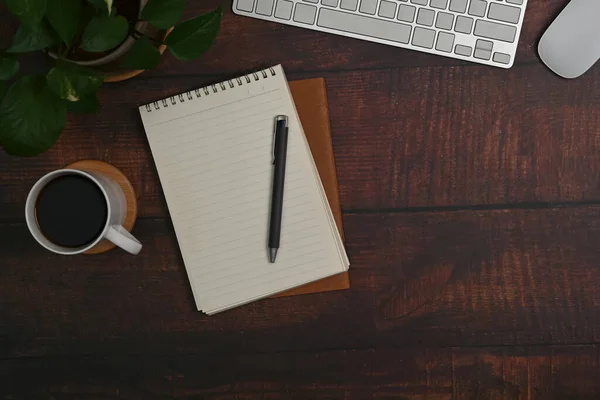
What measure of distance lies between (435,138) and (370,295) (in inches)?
7.5

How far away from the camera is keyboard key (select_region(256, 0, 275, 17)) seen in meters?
0.65

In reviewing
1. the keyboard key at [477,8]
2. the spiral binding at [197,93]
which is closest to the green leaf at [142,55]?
the spiral binding at [197,93]

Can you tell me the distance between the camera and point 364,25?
65 centimetres

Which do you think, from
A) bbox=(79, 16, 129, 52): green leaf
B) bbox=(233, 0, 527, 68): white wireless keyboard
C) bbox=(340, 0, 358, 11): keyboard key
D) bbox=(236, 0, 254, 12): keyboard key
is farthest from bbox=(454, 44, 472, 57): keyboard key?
bbox=(79, 16, 129, 52): green leaf

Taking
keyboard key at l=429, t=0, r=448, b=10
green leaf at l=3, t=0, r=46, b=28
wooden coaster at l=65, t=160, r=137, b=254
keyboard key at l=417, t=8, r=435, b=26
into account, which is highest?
green leaf at l=3, t=0, r=46, b=28

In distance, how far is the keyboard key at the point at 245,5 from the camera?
0.65 metres

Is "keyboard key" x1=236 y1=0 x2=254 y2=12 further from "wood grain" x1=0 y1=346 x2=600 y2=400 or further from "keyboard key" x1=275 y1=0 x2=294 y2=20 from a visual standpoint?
"wood grain" x1=0 y1=346 x2=600 y2=400

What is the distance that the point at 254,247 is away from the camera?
0.65 metres

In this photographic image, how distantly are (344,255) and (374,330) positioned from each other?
93 mm

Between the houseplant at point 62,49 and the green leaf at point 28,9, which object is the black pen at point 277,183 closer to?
the houseplant at point 62,49

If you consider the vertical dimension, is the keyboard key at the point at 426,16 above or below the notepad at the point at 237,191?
above

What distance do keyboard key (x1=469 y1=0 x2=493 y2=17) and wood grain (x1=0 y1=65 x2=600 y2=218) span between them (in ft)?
0.19

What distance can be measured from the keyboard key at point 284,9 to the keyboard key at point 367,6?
0.08 metres

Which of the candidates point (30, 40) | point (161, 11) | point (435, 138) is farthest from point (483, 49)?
point (30, 40)
